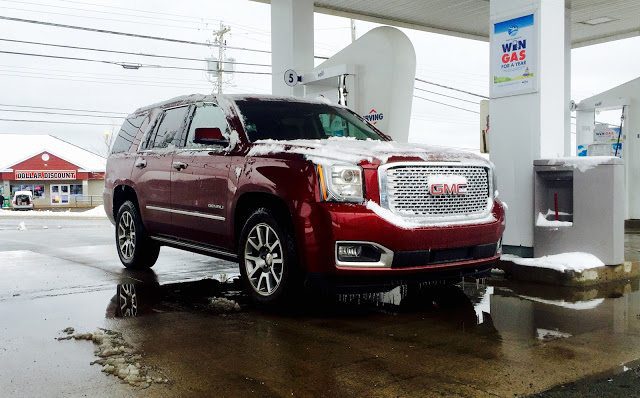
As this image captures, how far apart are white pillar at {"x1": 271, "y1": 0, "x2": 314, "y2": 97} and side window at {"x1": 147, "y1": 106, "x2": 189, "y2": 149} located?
464cm

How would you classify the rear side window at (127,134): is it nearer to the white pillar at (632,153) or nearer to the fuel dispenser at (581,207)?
the fuel dispenser at (581,207)

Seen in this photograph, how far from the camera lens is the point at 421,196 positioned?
5281mm

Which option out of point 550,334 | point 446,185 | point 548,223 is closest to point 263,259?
point 446,185

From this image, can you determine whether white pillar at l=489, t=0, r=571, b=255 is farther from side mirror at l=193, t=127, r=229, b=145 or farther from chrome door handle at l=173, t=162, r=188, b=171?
chrome door handle at l=173, t=162, r=188, b=171

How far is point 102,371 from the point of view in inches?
155

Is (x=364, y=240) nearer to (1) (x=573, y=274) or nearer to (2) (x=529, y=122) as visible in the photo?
(1) (x=573, y=274)

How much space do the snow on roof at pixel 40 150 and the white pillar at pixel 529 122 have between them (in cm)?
5402

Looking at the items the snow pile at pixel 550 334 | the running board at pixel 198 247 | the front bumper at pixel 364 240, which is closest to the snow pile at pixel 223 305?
the running board at pixel 198 247

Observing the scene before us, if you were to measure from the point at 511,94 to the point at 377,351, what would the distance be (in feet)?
14.1

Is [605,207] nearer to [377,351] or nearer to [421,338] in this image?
[421,338]

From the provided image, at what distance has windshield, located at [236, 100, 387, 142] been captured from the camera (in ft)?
20.9

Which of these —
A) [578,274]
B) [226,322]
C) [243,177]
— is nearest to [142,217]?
[243,177]

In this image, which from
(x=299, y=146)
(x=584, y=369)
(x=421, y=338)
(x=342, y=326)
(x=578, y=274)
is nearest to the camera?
(x=584, y=369)

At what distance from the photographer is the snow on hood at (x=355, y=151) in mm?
5188
